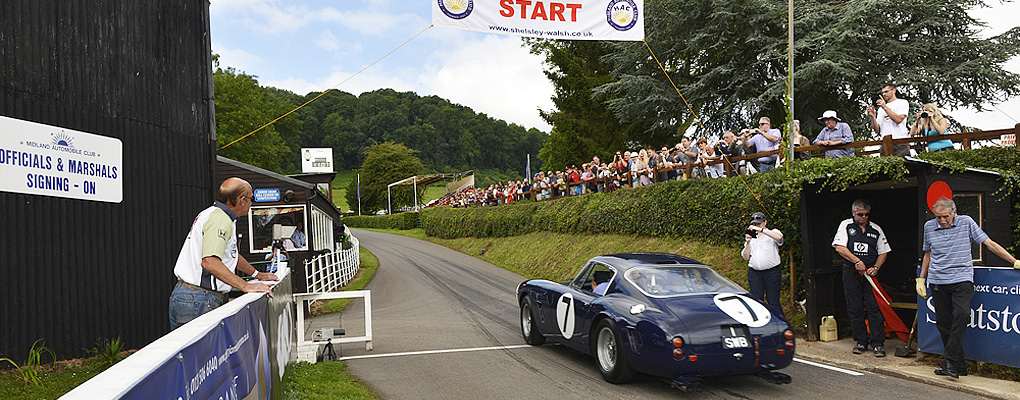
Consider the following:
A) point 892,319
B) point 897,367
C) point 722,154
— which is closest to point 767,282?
point 892,319

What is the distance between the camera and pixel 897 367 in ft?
24.7

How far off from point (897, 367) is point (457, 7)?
8315mm

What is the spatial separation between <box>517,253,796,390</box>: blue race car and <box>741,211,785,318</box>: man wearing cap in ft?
5.95

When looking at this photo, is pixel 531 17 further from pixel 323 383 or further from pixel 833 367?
pixel 833 367

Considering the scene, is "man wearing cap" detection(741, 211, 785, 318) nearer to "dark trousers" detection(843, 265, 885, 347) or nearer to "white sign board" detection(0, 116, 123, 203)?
"dark trousers" detection(843, 265, 885, 347)

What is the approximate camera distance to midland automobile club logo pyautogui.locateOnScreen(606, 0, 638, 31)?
1168 cm

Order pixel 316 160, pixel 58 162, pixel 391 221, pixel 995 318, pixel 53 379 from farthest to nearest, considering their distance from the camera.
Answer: pixel 316 160 → pixel 391 221 → pixel 58 162 → pixel 53 379 → pixel 995 318

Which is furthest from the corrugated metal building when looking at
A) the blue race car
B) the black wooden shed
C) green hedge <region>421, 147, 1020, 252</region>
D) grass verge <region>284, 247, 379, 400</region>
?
the black wooden shed

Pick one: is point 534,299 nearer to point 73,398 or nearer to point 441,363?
point 441,363

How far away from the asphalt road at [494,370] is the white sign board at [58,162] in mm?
4054

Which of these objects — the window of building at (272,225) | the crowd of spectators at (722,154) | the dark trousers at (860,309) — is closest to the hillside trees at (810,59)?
the crowd of spectators at (722,154)

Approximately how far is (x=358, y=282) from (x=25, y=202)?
1606cm

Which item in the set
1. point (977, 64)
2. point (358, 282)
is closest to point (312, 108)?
point (358, 282)

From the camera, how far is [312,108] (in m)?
132
